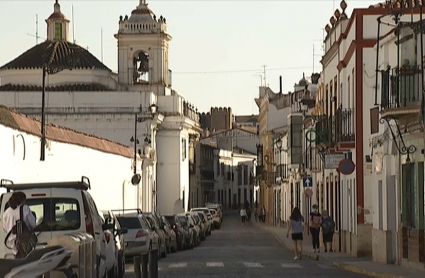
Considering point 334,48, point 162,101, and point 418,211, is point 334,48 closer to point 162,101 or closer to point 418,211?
point 418,211

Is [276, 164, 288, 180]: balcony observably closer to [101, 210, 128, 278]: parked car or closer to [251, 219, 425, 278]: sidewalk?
[251, 219, 425, 278]: sidewalk

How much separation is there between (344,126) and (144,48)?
5595 cm

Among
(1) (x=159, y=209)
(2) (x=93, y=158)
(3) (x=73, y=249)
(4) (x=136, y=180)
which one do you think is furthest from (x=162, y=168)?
(3) (x=73, y=249)

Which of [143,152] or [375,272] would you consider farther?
[143,152]

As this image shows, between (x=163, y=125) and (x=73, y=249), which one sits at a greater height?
(x=163, y=125)

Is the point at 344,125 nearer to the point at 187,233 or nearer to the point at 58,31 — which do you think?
the point at 187,233

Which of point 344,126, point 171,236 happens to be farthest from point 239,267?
point 171,236

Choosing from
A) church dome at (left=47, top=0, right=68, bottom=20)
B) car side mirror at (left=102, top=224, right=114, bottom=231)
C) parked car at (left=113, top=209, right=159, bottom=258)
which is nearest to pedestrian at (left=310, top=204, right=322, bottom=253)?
parked car at (left=113, top=209, right=159, bottom=258)

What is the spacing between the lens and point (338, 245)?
150ft

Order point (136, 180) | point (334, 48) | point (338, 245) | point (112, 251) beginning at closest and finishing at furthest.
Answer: point (112, 251), point (338, 245), point (334, 48), point (136, 180)

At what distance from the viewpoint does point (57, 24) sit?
3979 inches

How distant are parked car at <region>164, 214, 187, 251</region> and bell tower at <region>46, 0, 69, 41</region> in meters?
53.0

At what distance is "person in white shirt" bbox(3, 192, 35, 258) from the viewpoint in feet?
64.7

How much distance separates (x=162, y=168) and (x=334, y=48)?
5253cm
